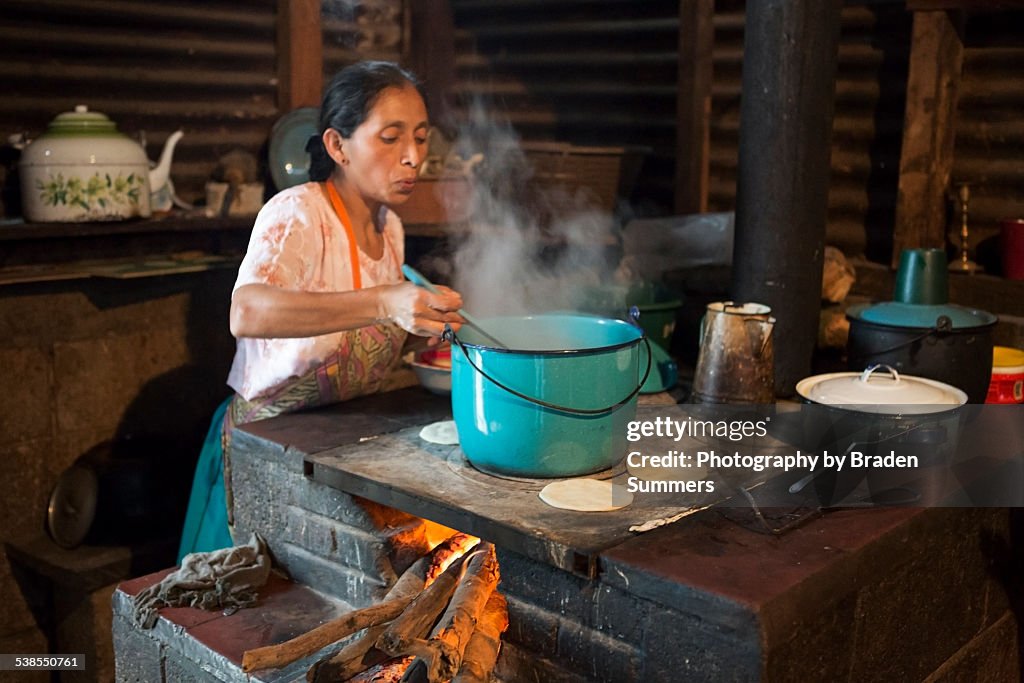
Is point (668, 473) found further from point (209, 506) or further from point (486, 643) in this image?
point (209, 506)

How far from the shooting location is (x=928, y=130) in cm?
493

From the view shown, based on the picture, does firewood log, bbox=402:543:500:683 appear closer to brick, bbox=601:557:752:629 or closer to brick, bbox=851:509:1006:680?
brick, bbox=601:557:752:629

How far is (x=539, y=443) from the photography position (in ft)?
8.79

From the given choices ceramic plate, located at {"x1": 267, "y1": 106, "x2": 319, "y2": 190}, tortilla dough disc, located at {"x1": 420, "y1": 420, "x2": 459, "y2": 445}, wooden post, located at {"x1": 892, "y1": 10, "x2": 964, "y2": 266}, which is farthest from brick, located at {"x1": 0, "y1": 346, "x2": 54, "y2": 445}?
wooden post, located at {"x1": 892, "y1": 10, "x2": 964, "y2": 266}

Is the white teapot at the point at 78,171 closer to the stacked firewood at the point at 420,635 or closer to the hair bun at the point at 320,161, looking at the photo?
the hair bun at the point at 320,161

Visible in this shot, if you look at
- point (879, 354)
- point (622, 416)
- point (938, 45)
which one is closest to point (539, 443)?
point (622, 416)

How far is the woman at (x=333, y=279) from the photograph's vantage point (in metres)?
3.07

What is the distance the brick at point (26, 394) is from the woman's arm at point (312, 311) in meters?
1.88

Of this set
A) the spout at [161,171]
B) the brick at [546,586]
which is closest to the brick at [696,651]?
the brick at [546,586]

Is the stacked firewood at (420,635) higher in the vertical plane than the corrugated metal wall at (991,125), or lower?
lower

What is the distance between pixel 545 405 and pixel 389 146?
1.25m

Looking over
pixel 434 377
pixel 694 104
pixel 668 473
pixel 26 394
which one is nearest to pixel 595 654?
pixel 668 473

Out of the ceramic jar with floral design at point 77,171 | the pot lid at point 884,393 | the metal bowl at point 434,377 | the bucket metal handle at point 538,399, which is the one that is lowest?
the metal bowl at point 434,377

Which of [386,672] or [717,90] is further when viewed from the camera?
[717,90]
